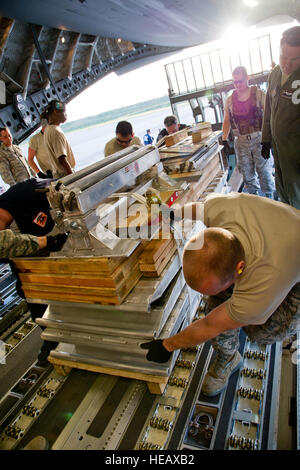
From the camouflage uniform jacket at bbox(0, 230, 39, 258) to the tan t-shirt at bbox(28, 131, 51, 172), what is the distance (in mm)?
2946

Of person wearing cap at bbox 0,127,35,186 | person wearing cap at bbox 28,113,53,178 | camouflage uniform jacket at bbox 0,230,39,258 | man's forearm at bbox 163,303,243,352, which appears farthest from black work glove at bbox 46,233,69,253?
person wearing cap at bbox 0,127,35,186

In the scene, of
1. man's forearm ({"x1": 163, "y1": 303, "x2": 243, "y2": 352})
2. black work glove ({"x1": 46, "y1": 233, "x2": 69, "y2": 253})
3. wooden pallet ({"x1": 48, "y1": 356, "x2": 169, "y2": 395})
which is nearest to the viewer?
man's forearm ({"x1": 163, "y1": 303, "x2": 243, "y2": 352})

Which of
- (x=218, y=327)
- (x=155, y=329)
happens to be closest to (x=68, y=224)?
(x=155, y=329)

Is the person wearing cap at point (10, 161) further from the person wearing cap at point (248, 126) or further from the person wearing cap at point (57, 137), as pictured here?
the person wearing cap at point (248, 126)

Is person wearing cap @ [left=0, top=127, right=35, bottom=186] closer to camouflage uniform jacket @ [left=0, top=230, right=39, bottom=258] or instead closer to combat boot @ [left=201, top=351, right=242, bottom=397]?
camouflage uniform jacket @ [left=0, top=230, right=39, bottom=258]

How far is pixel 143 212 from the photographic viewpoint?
6.47ft

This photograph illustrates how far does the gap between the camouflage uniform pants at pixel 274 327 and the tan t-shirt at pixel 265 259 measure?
36 cm

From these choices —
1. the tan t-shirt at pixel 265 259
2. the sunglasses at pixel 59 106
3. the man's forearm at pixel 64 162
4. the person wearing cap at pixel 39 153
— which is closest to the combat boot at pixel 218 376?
the tan t-shirt at pixel 265 259

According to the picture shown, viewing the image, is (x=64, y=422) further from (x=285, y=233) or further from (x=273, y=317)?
(x=285, y=233)

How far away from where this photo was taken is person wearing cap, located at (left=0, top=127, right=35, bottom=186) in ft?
14.2

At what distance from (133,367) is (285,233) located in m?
1.30

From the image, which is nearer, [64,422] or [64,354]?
[64,422]

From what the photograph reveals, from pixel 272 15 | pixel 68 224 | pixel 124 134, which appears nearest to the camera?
pixel 68 224

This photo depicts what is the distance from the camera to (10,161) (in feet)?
14.8
